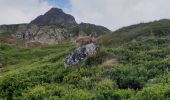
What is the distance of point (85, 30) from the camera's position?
191 metres

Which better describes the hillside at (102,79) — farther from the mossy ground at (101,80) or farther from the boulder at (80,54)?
the boulder at (80,54)

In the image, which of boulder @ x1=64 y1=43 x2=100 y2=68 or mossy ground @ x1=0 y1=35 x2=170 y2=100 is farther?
boulder @ x1=64 y1=43 x2=100 y2=68

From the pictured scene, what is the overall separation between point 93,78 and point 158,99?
11.3 meters

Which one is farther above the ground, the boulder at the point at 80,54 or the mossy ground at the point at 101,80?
the boulder at the point at 80,54

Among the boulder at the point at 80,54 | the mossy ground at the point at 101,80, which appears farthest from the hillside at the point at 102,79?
the boulder at the point at 80,54

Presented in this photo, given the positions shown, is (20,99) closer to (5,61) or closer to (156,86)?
(156,86)

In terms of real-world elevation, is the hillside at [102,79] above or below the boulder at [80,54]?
below

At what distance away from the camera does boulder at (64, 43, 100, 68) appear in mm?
50291

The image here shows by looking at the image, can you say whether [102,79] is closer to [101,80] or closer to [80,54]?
[101,80]

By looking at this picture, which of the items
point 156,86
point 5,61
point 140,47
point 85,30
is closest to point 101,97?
point 156,86

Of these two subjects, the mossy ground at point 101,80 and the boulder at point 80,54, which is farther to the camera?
the boulder at point 80,54

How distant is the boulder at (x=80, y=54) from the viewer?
50291 mm

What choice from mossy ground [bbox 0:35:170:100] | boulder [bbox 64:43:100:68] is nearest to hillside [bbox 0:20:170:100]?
mossy ground [bbox 0:35:170:100]

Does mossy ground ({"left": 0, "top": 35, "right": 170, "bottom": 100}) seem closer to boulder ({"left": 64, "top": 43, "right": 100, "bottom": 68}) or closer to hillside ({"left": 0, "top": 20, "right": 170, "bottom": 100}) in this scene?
hillside ({"left": 0, "top": 20, "right": 170, "bottom": 100})
